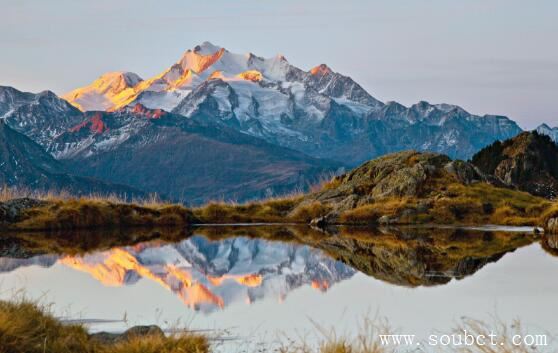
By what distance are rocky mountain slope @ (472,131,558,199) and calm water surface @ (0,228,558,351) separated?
69.6 ft

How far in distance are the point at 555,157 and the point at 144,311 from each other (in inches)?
1648

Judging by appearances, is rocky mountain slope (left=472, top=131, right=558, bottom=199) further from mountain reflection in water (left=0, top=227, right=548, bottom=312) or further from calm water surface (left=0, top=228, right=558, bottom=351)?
calm water surface (left=0, top=228, right=558, bottom=351)

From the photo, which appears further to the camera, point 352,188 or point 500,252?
point 352,188

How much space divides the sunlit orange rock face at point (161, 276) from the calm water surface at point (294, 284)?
0.03 metres

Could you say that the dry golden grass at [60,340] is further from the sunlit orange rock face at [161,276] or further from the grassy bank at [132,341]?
the sunlit orange rock face at [161,276]

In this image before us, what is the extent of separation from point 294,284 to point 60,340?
7499 millimetres

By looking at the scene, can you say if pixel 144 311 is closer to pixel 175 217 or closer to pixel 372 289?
pixel 372 289

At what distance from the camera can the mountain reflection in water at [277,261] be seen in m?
18.1

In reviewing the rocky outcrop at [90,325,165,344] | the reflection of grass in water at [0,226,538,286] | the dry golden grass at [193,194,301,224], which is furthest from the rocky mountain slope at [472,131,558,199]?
the rocky outcrop at [90,325,165,344]

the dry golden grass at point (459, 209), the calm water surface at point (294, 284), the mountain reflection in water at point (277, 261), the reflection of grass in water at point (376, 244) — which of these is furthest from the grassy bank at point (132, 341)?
the dry golden grass at point (459, 209)

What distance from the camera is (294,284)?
18172mm

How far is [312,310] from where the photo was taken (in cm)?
1453

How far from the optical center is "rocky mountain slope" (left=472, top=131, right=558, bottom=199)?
4894 centimetres

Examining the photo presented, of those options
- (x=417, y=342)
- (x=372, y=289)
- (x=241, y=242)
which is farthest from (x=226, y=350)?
(x=241, y=242)
